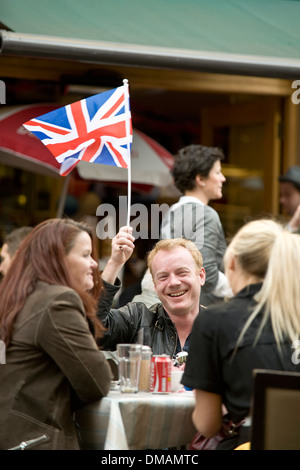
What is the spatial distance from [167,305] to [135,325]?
0.26 meters

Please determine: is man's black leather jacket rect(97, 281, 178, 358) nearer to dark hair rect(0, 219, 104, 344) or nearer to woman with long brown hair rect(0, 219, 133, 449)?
dark hair rect(0, 219, 104, 344)

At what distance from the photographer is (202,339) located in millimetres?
2967

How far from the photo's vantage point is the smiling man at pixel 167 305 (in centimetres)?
399

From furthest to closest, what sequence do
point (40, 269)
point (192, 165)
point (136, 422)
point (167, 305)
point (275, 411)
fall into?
1. point (192, 165)
2. point (167, 305)
3. point (40, 269)
4. point (136, 422)
5. point (275, 411)

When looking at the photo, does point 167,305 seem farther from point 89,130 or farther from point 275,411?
point 275,411

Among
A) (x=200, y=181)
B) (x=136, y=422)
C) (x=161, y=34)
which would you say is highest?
(x=161, y=34)

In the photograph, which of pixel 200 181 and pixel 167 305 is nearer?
pixel 167 305

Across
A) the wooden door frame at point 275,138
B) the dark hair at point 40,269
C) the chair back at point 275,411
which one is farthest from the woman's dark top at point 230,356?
the wooden door frame at point 275,138

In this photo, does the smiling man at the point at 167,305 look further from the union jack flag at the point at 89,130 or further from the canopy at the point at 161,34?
the canopy at the point at 161,34

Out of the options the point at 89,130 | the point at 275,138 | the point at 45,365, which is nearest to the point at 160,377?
the point at 45,365

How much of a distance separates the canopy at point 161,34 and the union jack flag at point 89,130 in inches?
34.7

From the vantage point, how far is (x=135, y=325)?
4.18 m
